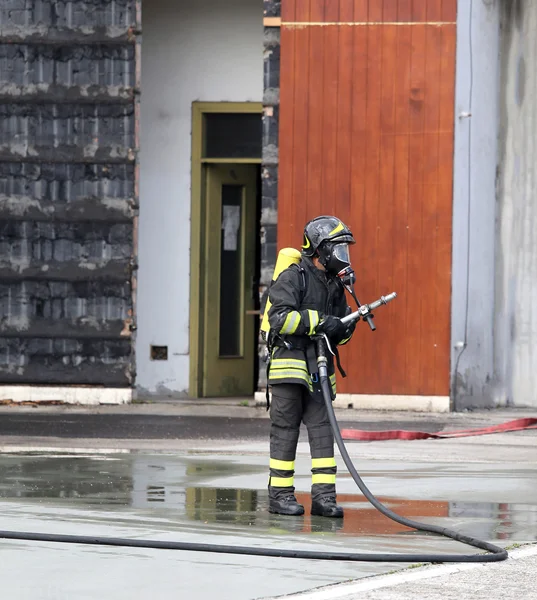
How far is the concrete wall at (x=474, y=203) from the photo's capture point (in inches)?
648

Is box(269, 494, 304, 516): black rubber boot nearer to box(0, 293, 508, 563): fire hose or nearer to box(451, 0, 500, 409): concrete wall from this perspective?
box(0, 293, 508, 563): fire hose

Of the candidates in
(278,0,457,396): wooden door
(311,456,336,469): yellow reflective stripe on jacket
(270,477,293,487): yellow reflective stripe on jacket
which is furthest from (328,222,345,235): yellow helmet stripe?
(278,0,457,396): wooden door

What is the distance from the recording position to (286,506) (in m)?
8.64

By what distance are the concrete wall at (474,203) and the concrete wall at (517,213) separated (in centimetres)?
22

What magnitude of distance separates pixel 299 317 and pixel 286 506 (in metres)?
1.09

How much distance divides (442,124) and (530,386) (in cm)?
348

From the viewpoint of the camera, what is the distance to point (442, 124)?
16359 mm

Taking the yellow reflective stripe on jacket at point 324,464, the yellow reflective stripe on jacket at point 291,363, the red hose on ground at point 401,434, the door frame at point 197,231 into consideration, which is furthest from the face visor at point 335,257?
the door frame at point 197,231

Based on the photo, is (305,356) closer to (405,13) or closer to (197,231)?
(405,13)

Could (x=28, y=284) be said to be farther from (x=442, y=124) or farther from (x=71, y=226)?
(x=442, y=124)

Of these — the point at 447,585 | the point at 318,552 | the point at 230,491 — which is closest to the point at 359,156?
the point at 230,491

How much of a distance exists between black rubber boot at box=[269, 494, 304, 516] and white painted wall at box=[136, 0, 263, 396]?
957 cm

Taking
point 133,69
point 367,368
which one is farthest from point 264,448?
point 133,69

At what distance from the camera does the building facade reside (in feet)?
53.9
